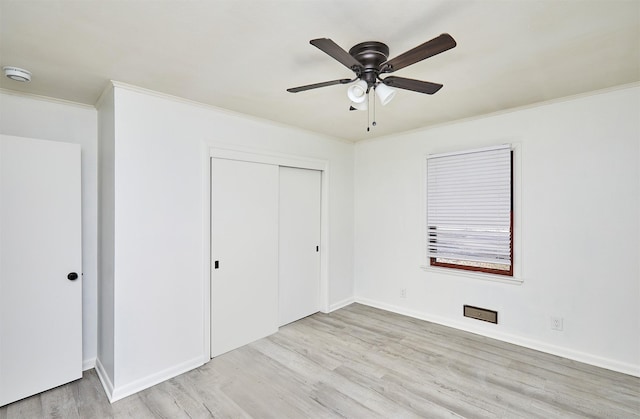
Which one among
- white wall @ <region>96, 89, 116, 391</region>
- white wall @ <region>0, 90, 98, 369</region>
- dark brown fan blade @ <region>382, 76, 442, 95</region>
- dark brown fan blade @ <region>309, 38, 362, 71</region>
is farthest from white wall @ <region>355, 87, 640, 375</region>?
white wall @ <region>0, 90, 98, 369</region>

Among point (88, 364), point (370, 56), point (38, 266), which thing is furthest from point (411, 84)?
point (88, 364)

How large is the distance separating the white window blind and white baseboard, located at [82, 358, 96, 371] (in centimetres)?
372

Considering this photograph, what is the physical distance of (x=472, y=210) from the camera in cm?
346

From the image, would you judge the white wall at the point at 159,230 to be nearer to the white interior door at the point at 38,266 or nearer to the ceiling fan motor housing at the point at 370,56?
the white interior door at the point at 38,266

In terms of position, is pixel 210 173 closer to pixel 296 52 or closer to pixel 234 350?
pixel 296 52

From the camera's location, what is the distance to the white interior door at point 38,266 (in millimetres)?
2332

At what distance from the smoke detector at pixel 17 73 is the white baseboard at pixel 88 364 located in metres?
2.42

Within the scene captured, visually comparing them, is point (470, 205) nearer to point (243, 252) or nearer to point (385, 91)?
point (385, 91)

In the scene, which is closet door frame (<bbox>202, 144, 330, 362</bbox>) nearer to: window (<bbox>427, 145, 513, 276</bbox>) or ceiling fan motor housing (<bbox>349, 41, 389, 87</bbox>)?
window (<bbox>427, 145, 513, 276</bbox>)

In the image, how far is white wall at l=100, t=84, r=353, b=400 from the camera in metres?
2.44

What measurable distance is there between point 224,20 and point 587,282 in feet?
11.8

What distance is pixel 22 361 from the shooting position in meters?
2.38

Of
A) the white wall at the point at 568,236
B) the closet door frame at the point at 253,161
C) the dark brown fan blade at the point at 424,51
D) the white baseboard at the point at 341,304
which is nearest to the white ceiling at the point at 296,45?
the dark brown fan blade at the point at 424,51

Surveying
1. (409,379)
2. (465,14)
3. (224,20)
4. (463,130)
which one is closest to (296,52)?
(224,20)
